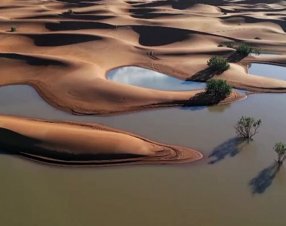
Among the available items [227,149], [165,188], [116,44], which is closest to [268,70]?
[116,44]

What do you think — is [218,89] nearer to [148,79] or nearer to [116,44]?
[148,79]

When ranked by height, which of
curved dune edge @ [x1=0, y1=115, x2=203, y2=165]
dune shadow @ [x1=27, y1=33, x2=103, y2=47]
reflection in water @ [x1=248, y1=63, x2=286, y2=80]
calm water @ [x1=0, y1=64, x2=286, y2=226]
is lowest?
calm water @ [x1=0, y1=64, x2=286, y2=226]

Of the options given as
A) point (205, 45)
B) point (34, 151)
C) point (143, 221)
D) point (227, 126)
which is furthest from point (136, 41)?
point (143, 221)

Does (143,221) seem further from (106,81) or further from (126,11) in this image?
(126,11)

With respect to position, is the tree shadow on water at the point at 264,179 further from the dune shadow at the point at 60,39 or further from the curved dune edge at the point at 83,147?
the dune shadow at the point at 60,39

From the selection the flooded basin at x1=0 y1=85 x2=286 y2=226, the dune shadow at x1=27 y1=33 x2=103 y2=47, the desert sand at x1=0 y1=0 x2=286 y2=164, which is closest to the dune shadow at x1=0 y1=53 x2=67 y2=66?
the desert sand at x1=0 y1=0 x2=286 y2=164

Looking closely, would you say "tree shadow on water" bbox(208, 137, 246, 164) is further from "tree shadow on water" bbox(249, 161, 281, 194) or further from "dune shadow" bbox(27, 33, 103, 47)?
"dune shadow" bbox(27, 33, 103, 47)
